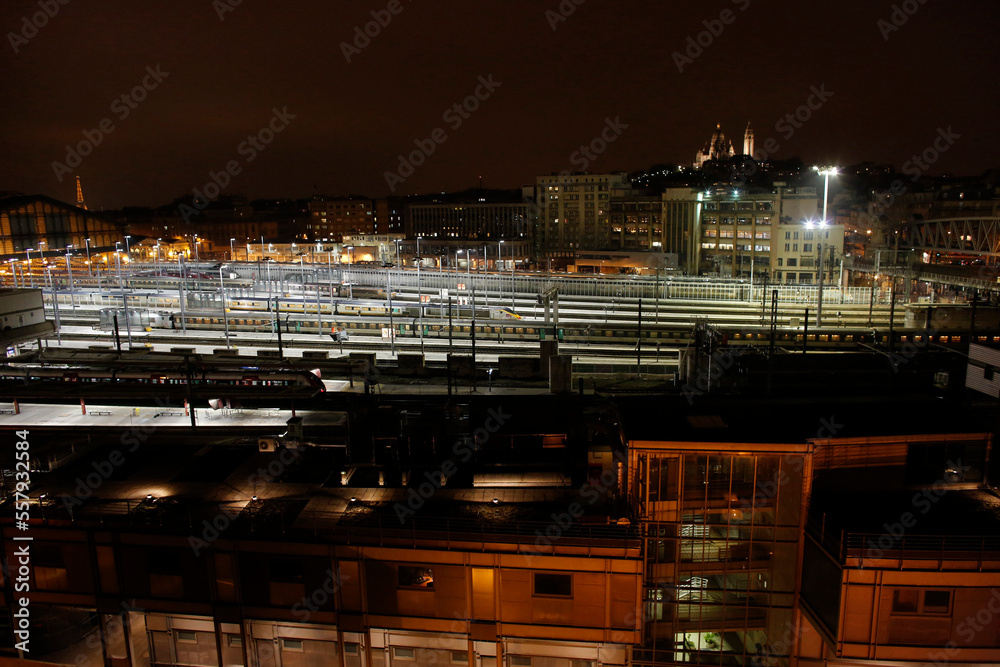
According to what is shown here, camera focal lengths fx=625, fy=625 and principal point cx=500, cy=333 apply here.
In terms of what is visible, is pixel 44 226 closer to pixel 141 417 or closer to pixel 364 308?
pixel 364 308

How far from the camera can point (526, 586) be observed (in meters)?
7.37

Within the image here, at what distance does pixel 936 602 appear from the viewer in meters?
6.64

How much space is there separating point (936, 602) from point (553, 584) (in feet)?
13.4

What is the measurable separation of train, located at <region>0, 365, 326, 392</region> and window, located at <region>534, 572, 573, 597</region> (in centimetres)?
968

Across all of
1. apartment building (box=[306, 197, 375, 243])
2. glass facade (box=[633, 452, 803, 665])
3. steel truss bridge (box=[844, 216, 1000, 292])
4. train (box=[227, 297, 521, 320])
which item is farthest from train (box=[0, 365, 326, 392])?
apartment building (box=[306, 197, 375, 243])

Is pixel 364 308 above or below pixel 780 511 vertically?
below

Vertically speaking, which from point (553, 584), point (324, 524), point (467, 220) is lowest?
point (553, 584)

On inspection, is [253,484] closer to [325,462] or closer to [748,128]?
[325,462]

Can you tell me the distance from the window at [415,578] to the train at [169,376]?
347 inches

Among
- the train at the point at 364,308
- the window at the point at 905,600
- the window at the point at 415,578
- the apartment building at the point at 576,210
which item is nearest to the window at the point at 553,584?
the window at the point at 415,578

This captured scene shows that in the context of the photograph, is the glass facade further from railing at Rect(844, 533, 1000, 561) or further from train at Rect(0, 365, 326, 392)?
train at Rect(0, 365, 326, 392)

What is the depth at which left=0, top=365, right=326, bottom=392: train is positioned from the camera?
615 inches

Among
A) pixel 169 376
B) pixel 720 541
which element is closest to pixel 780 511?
pixel 720 541

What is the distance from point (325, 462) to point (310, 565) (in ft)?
9.57
